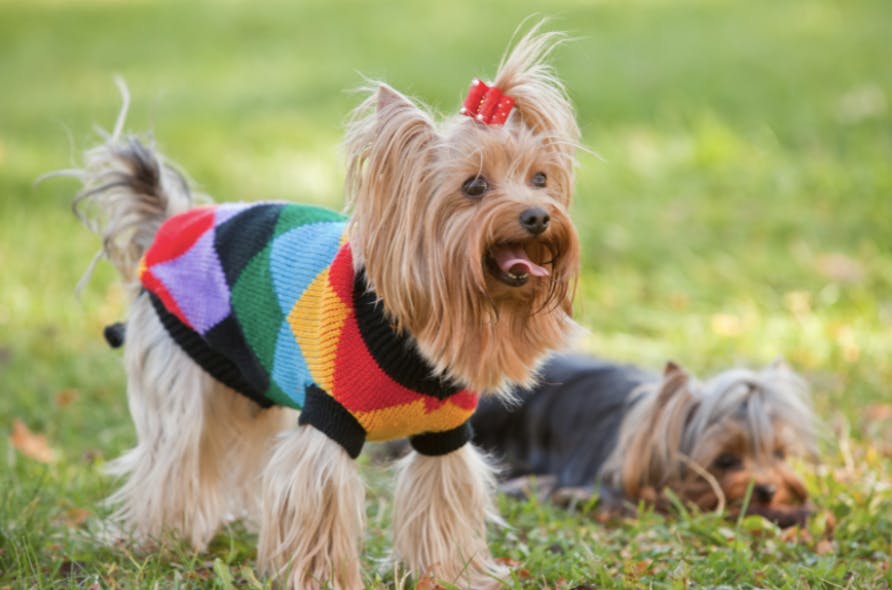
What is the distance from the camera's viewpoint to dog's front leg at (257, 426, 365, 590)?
10.6ft

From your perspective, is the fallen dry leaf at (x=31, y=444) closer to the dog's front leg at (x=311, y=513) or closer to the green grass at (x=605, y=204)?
the green grass at (x=605, y=204)

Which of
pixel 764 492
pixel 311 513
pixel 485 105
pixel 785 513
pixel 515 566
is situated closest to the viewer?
pixel 485 105

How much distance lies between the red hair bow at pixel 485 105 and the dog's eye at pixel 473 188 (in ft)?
0.53

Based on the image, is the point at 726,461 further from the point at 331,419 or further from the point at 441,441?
the point at 331,419

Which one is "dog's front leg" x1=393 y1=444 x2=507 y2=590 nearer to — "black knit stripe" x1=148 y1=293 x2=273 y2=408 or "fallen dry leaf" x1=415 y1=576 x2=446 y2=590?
"fallen dry leaf" x1=415 y1=576 x2=446 y2=590

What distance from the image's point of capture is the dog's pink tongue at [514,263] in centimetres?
298

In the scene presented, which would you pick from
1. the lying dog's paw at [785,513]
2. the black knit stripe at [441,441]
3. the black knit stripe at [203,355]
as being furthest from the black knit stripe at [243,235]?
the lying dog's paw at [785,513]

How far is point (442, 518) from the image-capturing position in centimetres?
360

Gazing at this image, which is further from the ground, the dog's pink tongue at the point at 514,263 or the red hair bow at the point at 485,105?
the red hair bow at the point at 485,105

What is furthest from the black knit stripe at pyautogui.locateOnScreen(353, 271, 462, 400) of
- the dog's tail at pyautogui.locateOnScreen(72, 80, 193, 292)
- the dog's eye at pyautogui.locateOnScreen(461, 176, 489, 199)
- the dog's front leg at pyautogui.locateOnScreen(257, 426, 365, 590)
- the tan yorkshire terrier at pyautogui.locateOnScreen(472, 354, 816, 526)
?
the tan yorkshire terrier at pyautogui.locateOnScreen(472, 354, 816, 526)

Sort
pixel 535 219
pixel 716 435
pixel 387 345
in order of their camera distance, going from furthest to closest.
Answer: pixel 716 435 → pixel 387 345 → pixel 535 219

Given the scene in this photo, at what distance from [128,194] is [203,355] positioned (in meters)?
0.76

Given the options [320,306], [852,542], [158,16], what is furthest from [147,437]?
[158,16]

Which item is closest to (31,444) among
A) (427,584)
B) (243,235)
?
(243,235)
